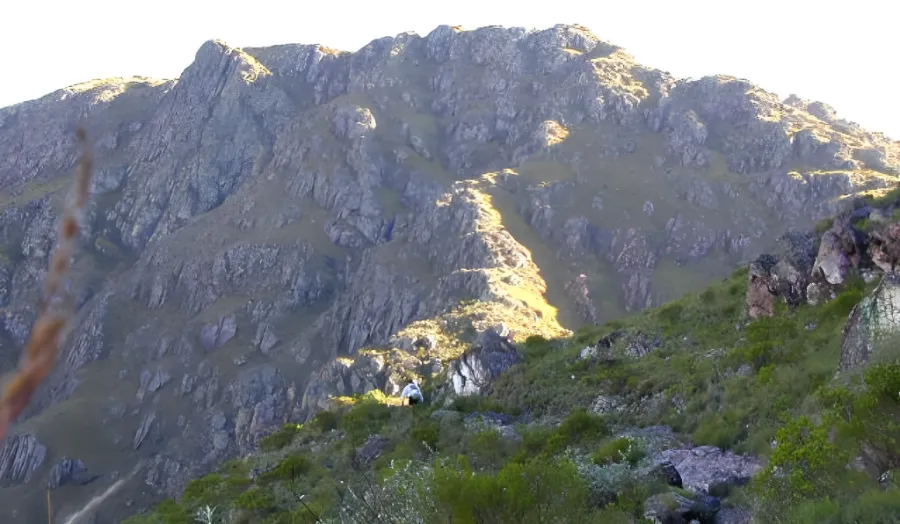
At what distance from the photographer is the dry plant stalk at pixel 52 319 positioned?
2135mm

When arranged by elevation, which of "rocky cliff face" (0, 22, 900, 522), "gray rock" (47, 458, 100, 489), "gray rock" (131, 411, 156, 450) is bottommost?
"gray rock" (47, 458, 100, 489)

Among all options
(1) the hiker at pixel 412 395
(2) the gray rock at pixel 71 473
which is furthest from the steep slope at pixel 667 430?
(2) the gray rock at pixel 71 473

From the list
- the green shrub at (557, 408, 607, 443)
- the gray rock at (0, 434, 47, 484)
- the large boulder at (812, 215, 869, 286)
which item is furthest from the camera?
the gray rock at (0, 434, 47, 484)

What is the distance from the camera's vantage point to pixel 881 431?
9219 millimetres

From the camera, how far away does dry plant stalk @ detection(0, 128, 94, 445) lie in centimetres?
213

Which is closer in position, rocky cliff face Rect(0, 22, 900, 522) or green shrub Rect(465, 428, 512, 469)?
green shrub Rect(465, 428, 512, 469)

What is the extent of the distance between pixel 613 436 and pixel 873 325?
816 centimetres

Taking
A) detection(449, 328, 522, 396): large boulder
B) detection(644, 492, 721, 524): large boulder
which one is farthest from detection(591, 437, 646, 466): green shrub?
detection(449, 328, 522, 396): large boulder

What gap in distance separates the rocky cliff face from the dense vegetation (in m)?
58.5

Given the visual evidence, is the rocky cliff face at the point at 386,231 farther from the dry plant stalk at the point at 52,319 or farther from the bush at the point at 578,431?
the dry plant stalk at the point at 52,319

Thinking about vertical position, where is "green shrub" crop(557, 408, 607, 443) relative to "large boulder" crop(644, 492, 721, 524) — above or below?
below

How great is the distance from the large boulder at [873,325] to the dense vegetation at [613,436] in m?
1.00

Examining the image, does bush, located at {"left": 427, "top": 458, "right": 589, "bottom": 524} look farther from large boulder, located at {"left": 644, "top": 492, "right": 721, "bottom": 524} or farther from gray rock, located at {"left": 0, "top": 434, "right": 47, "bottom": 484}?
gray rock, located at {"left": 0, "top": 434, "right": 47, "bottom": 484}

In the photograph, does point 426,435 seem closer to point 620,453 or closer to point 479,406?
point 479,406
